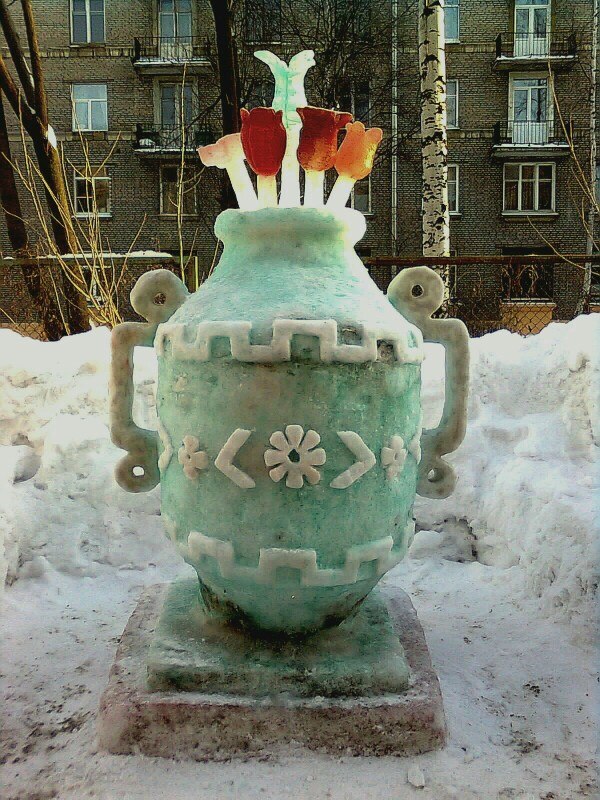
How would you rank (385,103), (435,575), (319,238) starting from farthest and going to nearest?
(385,103)
(435,575)
(319,238)

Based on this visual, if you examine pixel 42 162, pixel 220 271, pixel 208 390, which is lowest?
pixel 208 390

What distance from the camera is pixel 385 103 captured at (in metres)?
12.3

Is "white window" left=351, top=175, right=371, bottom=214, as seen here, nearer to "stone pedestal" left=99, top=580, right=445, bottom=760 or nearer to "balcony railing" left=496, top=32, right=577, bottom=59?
"balcony railing" left=496, top=32, right=577, bottom=59

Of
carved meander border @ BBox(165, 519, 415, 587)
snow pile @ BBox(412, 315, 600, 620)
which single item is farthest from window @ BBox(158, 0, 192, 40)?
carved meander border @ BBox(165, 519, 415, 587)

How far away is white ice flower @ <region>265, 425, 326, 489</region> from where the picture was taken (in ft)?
4.32

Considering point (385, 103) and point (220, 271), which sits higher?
point (385, 103)

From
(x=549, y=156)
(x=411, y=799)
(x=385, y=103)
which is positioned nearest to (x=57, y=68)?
(x=385, y=103)

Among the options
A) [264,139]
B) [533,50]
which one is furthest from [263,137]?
[533,50]

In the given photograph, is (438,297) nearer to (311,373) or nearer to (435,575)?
(311,373)

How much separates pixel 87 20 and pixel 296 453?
1461 centimetres

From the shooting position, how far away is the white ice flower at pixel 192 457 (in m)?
1.37

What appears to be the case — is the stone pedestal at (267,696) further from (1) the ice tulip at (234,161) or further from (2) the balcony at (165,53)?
(2) the balcony at (165,53)

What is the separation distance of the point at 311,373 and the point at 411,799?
2.64 feet

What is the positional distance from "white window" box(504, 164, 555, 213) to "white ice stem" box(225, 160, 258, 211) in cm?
1309
